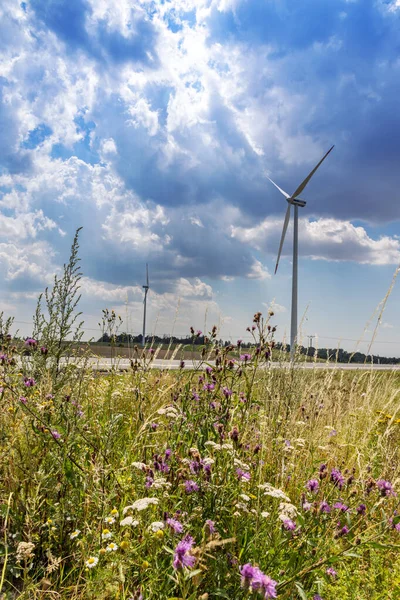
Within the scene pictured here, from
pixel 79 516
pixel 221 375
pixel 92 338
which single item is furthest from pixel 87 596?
pixel 92 338

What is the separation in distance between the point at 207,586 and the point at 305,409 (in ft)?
12.0

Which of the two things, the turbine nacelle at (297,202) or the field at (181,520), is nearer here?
the field at (181,520)

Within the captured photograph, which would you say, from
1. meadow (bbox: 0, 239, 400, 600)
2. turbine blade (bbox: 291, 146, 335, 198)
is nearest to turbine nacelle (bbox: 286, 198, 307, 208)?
turbine blade (bbox: 291, 146, 335, 198)

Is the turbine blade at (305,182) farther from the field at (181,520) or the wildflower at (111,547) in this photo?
the wildflower at (111,547)

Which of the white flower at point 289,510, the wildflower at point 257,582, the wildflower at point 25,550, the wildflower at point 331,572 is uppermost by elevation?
the wildflower at point 257,582

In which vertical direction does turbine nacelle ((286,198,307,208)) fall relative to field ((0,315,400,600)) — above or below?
above

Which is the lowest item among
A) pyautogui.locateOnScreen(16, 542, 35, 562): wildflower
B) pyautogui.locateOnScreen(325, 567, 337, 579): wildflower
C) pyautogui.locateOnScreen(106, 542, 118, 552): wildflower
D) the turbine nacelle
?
pyautogui.locateOnScreen(325, 567, 337, 579): wildflower

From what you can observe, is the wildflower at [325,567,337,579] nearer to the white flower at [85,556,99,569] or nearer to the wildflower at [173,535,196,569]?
the white flower at [85,556,99,569]

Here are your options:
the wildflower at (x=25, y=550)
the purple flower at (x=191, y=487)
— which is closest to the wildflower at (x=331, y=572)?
the purple flower at (x=191, y=487)

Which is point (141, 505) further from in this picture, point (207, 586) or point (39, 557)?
point (39, 557)

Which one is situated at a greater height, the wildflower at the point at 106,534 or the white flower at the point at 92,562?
the wildflower at the point at 106,534

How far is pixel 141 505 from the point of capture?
202 centimetres

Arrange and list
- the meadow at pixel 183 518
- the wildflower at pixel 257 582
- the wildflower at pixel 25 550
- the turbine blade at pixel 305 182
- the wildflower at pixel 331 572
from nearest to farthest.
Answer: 1. the wildflower at pixel 257 582
2. the wildflower at pixel 25 550
3. the meadow at pixel 183 518
4. the wildflower at pixel 331 572
5. the turbine blade at pixel 305 182

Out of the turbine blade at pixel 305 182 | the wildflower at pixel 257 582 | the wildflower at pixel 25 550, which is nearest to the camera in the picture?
the wildflower at pixel 257 582
